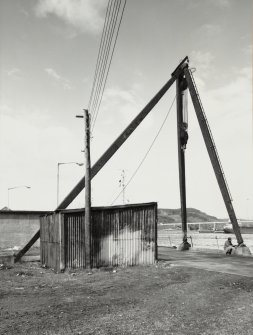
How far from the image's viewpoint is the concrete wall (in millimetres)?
34781

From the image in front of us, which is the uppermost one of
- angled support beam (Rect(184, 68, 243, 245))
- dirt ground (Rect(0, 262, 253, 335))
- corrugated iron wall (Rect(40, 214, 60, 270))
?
angled support beam (Rect(184, 68, 243, 245))

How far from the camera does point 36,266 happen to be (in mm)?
18469

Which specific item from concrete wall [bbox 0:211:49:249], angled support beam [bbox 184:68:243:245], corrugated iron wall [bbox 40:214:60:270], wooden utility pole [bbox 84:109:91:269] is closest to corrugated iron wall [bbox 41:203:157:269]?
corrugated iron wall [bbox 40:214:60:270]

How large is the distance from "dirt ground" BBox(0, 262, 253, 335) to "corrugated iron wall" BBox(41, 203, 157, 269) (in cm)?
197

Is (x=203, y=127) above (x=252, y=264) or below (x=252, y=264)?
above

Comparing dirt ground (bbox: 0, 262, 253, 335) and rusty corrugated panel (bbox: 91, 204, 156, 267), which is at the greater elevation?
rusty corrugated panel (bbox: 91, 204, 156, 267)

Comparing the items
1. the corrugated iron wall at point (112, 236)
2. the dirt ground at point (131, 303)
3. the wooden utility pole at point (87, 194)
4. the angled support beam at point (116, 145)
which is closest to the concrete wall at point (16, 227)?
the angled support beam at point (116, 145)

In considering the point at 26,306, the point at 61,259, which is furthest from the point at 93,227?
the point at 26,306

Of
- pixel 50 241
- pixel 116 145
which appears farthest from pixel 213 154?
pixel 50 241

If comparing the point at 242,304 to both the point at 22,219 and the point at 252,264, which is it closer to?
the point at 252,264

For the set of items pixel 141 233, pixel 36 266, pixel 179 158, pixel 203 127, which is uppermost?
pixel 203 127

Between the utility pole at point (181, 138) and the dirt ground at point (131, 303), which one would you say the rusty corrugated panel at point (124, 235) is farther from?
the utility pole at point (181, 138)

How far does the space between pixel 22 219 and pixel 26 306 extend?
90.1ft

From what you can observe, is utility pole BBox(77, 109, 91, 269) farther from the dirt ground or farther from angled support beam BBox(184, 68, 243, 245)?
angled support beam BBox(184, 68, 243, 245)
